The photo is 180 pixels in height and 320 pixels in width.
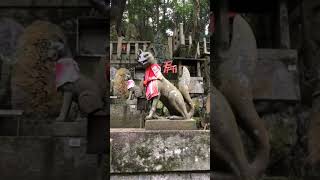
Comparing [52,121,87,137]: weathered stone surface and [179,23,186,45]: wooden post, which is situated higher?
[179,23,186,45]: wooden post

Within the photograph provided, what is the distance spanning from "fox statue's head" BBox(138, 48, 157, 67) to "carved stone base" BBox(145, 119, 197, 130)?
787 millimetres

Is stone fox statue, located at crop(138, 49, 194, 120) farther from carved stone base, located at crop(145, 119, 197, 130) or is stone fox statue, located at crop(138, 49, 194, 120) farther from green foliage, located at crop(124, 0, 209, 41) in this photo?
green foliage, located at crop(124, 0, 209, 41)

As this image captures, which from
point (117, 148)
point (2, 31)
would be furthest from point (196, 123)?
point (2, 31)

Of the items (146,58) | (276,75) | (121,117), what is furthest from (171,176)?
(276,75)

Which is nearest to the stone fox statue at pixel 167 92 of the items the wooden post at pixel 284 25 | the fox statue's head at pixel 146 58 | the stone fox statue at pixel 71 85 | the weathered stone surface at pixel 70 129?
the fox statue's head at pixel 146 58

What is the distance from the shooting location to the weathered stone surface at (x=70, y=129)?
11.4 feet

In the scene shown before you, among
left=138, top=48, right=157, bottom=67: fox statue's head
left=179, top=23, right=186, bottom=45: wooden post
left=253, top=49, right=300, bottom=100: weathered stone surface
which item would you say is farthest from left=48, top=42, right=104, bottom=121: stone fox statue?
left=253, top=49, right=300, bottom=100: weathered stone surface

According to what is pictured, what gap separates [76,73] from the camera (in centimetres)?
354

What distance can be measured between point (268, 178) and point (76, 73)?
72.0 inches

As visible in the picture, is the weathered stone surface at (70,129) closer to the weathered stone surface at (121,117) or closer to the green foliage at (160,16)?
the weathered stone surface at (121,117)

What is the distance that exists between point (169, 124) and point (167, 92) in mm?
382

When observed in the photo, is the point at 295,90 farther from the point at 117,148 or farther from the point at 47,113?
the point at 47,113

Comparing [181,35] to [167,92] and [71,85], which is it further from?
[167,92]

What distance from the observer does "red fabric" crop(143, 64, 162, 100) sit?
13.1 feet
